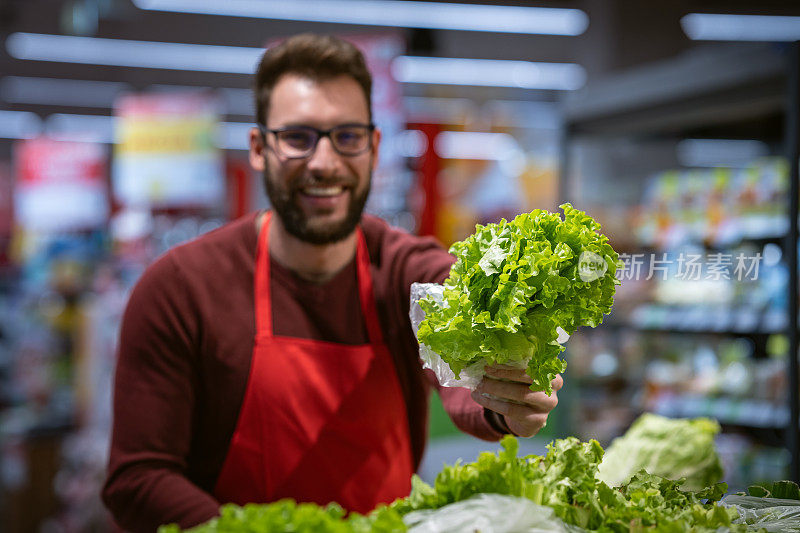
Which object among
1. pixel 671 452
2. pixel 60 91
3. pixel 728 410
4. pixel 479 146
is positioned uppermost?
pixel 60 91

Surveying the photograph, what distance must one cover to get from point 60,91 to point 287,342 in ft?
43.6

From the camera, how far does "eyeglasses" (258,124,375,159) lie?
6.09ft

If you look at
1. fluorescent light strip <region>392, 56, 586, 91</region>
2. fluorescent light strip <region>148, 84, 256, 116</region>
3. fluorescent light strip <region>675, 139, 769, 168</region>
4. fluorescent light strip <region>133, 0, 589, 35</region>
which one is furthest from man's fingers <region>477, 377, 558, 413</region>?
fluorescent light strip <region>148, 84, 256, 116</region>

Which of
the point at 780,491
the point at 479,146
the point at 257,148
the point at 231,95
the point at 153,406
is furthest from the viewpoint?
the point at 479,146

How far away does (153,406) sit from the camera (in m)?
1.82

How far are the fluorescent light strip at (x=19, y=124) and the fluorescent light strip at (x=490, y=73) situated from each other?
26.0ft

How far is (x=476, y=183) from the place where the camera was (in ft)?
40.5

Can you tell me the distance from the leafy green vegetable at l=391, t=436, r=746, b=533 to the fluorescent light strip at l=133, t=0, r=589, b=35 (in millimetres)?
8301

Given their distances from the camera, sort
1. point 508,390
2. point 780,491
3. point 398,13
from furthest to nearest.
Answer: point 398,13, point 780,491, point 508,390

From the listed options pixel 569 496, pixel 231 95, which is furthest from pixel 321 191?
pixel 231 95

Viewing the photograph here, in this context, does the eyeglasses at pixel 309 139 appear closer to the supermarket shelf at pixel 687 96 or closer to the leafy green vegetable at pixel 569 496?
the leafy green vegetable at pixel 569 496

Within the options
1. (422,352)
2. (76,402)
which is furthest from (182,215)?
(422,352)

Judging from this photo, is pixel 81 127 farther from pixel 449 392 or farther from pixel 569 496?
pixel 569 496

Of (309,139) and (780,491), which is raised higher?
(309,139)
